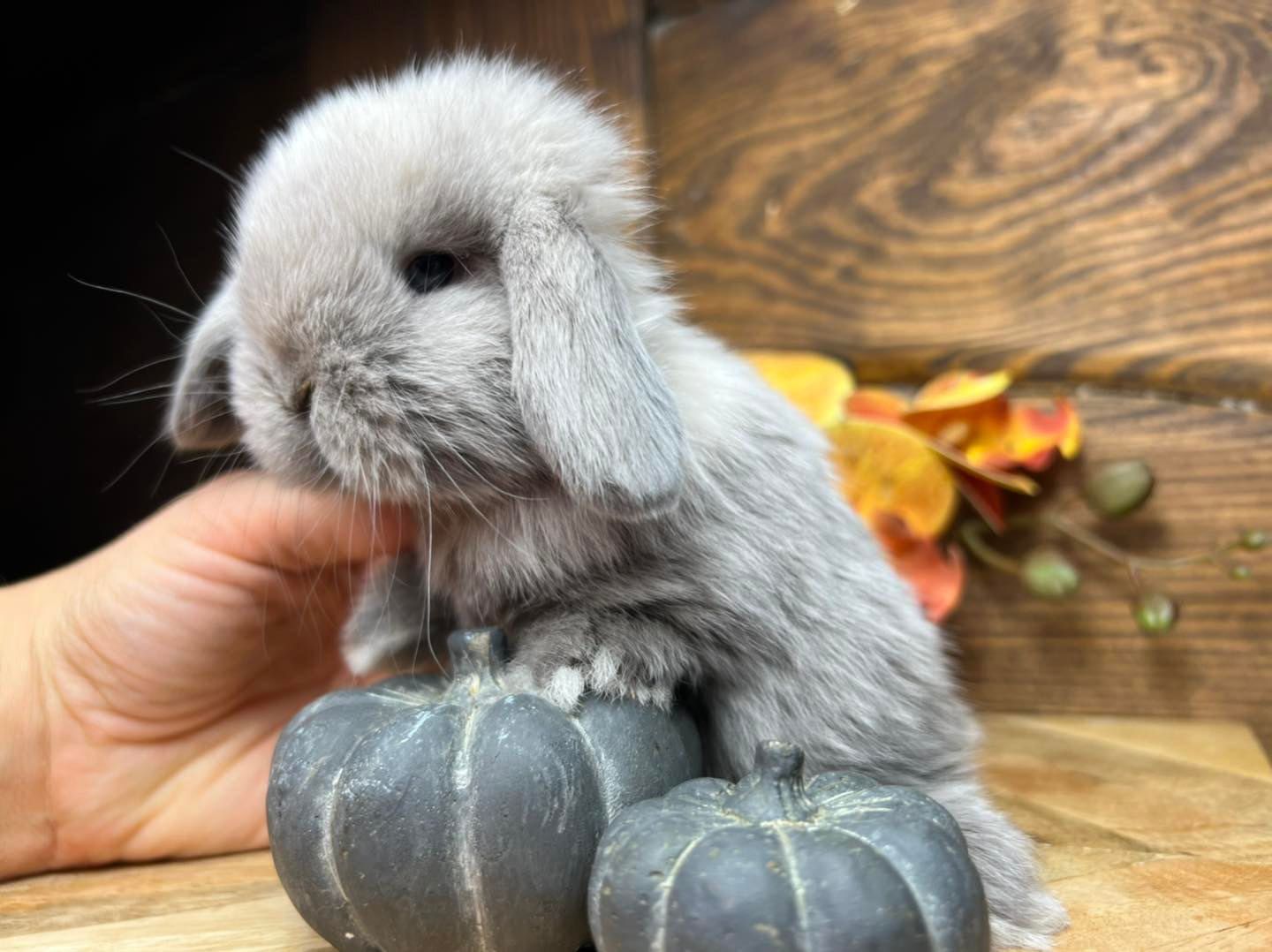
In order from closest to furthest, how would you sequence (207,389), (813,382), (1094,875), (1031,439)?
(1094,875), (207,389), (1031,439), (813,382)

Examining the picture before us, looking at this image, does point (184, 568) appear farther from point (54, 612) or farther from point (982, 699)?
point (982, 699)

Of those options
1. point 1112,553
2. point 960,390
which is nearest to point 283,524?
point 960,390

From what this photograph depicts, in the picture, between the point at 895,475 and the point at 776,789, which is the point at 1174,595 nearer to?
the point at 895,475

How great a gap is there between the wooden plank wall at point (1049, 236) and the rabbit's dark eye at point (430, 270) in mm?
1103

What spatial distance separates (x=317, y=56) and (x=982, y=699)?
170 centimetres

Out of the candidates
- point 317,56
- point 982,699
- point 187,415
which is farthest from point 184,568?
point 982,699

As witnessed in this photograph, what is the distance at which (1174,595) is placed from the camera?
1.67m

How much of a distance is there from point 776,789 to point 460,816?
0.79 ft

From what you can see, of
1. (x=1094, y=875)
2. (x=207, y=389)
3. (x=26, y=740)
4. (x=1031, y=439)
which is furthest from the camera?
(x=1031, y=439)

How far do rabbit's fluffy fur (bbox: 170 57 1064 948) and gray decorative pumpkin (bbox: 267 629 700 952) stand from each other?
0.06 m

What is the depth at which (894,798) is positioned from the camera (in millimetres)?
784

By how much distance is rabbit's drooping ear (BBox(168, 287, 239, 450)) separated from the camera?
1.07 m

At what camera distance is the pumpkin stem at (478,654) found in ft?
2.87

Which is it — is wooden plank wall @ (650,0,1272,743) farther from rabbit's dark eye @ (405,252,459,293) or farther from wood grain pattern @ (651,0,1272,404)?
rabbit's dark eye @ (405,252,459,293)
